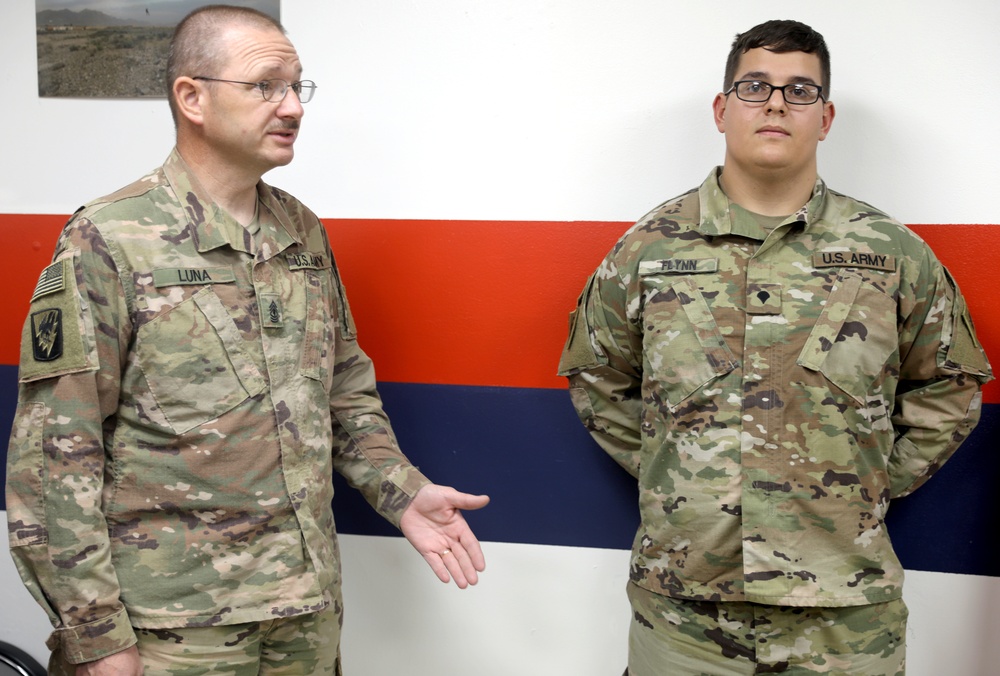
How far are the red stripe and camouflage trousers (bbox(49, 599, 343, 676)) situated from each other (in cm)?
62

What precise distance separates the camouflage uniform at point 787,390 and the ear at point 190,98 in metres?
0.81

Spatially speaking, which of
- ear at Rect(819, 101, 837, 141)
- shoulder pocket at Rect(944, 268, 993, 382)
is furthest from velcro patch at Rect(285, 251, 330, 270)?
shoulder pocket at Rect(944, 268, 993, 382)

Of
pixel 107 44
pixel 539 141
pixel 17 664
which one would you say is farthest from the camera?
pixel 17 664

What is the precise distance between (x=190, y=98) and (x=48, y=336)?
0.45m

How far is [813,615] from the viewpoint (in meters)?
1.53

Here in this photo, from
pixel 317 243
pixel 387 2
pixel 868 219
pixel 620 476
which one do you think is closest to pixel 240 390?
pixel 317 243

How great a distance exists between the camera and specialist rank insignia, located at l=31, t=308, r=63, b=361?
1.33 meters

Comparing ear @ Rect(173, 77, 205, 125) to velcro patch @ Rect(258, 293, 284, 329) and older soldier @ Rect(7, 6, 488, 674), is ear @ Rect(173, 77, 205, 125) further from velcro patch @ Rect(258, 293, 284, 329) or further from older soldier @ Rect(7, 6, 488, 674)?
velcro patch @ Rect(258, 293, 284, 329)

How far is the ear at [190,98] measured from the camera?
146 centimetres

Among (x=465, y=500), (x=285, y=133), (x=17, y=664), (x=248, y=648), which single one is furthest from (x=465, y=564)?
(x=17, y=664)

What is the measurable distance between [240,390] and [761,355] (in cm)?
89

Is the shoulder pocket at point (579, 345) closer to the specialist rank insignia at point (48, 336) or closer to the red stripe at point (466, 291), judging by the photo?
the red stripe at point (466, 291)

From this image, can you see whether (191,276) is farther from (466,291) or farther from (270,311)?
(466,291)

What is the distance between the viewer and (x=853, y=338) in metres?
1.51
